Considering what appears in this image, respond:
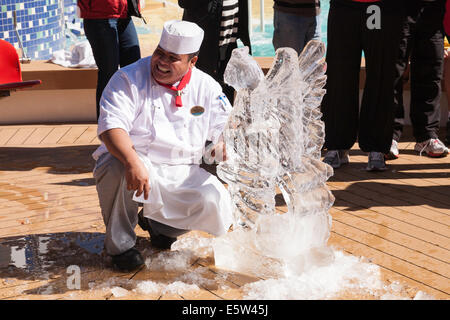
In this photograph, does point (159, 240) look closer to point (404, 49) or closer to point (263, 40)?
point (404, 49)

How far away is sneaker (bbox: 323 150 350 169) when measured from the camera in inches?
175

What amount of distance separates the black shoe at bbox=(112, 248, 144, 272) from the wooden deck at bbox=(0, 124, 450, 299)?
0.04 metres

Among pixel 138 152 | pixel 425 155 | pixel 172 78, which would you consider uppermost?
pixel 172 78

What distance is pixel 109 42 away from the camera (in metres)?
4.52

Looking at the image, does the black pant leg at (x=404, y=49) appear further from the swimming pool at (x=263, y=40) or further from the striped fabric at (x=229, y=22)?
the swimming pool at (x=263, y=40)

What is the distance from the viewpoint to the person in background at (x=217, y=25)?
437cm

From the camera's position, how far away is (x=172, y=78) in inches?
116

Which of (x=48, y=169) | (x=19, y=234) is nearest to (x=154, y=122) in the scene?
(x=19, y=234)

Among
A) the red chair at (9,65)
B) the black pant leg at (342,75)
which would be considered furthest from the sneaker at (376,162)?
the red chair at (9,65)

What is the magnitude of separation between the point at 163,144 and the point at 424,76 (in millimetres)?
2476

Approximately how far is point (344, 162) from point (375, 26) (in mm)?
927
